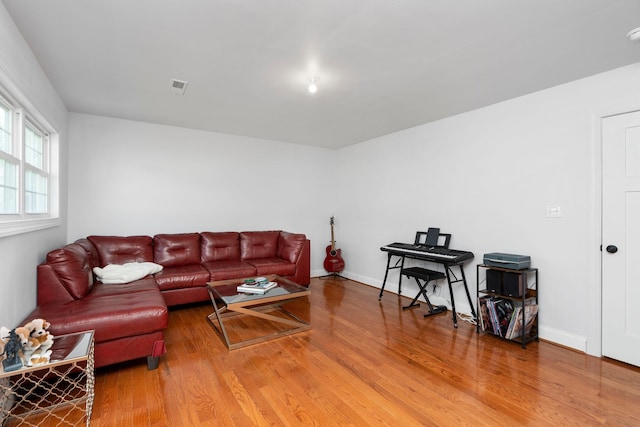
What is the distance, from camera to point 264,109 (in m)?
3.61

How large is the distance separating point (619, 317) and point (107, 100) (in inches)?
216

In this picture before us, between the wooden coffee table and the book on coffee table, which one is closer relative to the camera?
the wooden coffee table

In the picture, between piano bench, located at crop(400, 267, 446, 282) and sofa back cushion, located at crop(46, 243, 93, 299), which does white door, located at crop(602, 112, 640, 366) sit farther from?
sofa back cushion, located at crop(46, 243, 93, 299)

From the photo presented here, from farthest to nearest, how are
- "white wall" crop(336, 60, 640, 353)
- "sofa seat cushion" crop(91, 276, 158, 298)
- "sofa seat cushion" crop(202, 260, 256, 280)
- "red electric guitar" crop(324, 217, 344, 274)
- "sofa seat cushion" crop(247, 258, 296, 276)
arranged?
"red electric guitar" crop(324, 217, 344, 274) → "sofa seat cushion" crop(247, 258, 296, 276) → "sofa seat cushion" crop(202, 260, 256, 280) → "sofa seat cushion" crop(91, 276, 158, 298) → "white wall" crop(336, 60, 640, 353)

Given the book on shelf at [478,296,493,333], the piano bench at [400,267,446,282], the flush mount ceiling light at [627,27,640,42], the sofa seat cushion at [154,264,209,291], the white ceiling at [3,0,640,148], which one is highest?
the white ceiling at [3,0,640,148]

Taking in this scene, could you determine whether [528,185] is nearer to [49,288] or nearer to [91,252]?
[49,288]

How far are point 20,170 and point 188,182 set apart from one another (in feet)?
7.42

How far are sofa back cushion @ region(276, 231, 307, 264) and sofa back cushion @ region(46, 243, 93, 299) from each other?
2.49 metres

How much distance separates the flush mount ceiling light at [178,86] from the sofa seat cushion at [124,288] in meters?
2.03

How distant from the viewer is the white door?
241cm

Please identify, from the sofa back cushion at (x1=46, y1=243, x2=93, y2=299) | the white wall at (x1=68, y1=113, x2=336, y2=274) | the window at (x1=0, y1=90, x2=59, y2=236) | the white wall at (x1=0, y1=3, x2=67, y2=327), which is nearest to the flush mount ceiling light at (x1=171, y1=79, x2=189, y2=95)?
the white wall at (x1=0, y1=3, x2=67, y2=327)

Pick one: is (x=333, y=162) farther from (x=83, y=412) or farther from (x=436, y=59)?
(x=83, y=412)

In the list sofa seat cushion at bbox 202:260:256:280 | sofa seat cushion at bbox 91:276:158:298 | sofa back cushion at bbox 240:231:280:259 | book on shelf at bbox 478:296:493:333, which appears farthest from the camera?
sofa back cushion at bbox 240:231:280:259

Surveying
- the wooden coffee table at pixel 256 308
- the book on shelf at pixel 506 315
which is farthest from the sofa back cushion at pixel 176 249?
the book on shelf at pixel 506 315
